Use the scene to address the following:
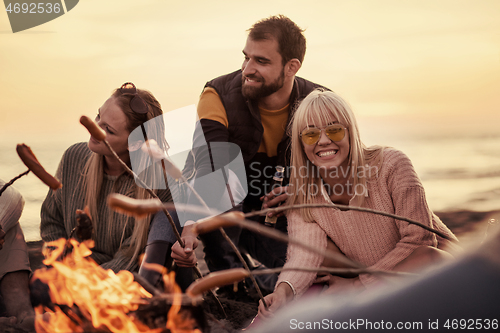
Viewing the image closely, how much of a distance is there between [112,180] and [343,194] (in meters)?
1.45

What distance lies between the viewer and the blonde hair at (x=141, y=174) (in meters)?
2.52

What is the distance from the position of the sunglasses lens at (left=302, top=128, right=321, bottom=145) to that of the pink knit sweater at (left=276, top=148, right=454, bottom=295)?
352 millimetres

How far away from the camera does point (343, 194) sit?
2.52 m

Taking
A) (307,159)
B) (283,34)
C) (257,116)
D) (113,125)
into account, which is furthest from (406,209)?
(283,34)

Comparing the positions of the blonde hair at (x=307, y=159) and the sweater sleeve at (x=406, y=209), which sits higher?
the blonde hair at (x=307, y=159)

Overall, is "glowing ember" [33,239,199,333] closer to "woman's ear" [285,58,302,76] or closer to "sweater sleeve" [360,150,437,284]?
"sweater sleeve" [360,150,437,284]

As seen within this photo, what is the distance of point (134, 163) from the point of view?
2.65 m

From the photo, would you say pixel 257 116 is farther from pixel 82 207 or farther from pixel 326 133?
pixel 82 207

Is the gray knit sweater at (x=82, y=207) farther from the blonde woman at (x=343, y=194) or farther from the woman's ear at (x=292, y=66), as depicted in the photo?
the woman's ear at (x=292, y=66)

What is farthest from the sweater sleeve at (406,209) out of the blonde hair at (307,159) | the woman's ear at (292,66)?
the woman's ear at (292,66)

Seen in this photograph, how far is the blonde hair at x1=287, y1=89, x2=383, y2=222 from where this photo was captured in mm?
2434

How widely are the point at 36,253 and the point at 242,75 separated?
101 inches

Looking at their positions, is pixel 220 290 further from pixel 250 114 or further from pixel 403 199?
pixel 403 199

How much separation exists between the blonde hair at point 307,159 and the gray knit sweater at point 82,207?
830mm
